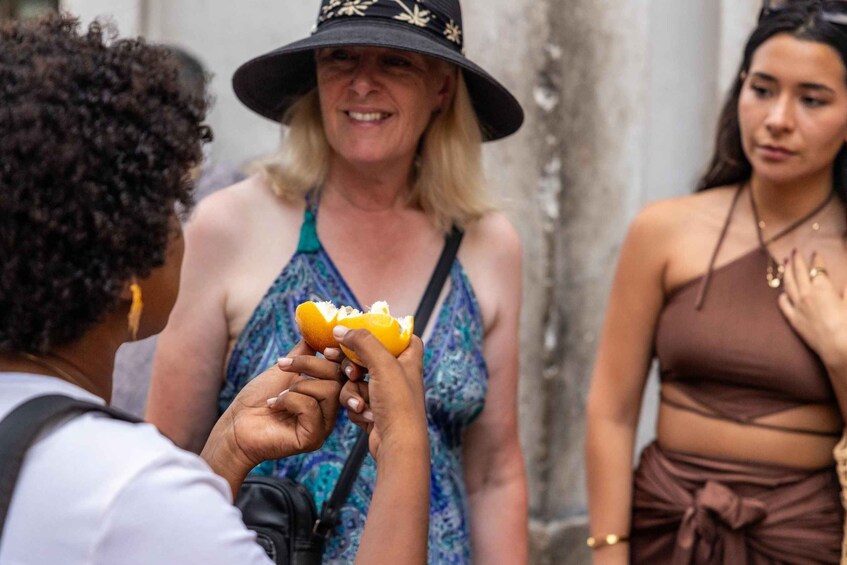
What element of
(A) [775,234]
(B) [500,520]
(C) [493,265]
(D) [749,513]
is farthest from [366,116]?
(D) [749,513]

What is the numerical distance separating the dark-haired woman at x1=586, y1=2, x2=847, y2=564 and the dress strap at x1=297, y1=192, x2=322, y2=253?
0.91 meters

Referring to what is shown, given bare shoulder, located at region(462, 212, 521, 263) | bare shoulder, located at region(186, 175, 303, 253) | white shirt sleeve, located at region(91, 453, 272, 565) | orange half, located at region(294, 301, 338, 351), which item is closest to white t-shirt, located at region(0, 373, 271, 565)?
white shirt sleeve, located at region(91, 453, 272, 565)

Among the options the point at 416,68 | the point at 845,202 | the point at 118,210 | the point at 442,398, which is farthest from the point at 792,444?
the point at 118,210

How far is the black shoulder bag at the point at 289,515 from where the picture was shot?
Answer: 8.74 feet

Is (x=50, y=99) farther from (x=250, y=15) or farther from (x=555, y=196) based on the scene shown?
(x=250, y=15)

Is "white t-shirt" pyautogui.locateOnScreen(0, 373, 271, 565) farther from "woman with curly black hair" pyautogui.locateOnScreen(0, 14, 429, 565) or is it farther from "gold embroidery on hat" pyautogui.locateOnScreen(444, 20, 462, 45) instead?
"gold embroidery on hat" pyautogui.locateOnScreen(444, 20, 462, 45)

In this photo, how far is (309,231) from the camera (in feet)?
9.95

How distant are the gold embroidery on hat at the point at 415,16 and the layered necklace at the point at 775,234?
1.07 meters

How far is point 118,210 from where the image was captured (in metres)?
1.67

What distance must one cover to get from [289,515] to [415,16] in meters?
1.20

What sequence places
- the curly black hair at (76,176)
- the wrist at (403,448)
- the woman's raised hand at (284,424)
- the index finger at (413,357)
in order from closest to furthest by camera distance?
the curly black hair at (76,176), the wrist at (403,448), the index finger at (413,357), the woman's raised hand at (284,424)

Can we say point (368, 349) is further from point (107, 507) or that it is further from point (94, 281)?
point (107, 507)

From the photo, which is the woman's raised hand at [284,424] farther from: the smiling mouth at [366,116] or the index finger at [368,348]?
the smiling mouth at [366,116]

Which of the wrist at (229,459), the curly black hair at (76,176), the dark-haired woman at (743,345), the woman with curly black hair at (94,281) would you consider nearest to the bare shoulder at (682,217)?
the dark-haired woman at (743,345)
